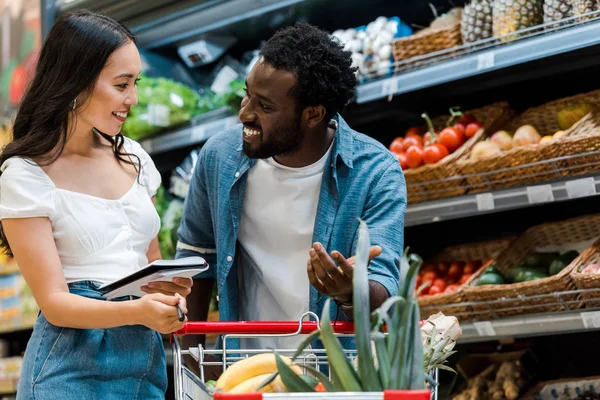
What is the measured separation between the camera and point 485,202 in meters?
2.79

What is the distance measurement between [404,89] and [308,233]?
1.05 meters

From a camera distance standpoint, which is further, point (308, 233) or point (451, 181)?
point (451, 181)

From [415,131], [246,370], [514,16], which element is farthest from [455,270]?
[246,370]

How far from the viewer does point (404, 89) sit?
2959mm

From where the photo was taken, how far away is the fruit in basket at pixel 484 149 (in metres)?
2.86

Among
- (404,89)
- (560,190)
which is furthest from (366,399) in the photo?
(404,89)

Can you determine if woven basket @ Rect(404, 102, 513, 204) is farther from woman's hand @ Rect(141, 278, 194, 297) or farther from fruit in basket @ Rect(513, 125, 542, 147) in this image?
woman's hand @ Rect(141, 278, 194, 297)

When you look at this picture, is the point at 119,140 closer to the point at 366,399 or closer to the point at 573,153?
the point at 366,399

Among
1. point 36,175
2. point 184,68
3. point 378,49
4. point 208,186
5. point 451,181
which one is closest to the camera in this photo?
point 36,175

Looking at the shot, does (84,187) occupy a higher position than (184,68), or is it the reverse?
(84,187)

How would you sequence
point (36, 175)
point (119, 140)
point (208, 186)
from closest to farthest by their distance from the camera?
point (36, 175)
point (119, 140)
point (208, 186)

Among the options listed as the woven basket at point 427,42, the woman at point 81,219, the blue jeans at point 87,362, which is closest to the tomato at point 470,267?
the woven basket at point 427,42

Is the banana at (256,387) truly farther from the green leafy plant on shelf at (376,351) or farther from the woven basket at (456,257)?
the woven basket at (456,257)

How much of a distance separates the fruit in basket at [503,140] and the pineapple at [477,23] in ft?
1.15
